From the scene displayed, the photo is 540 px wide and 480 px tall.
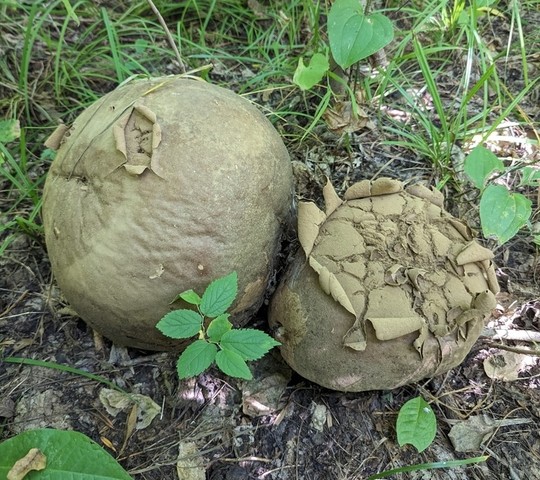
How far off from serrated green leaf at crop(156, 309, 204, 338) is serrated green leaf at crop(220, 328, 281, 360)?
10 centimetres

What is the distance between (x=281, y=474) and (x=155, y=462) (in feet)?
1.50

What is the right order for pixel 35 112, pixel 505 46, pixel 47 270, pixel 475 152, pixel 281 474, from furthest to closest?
pixel 505 46
pixel 35 112
pixel 47 270
pixel 475 152
pixel 281 474

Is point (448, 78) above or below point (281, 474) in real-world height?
above

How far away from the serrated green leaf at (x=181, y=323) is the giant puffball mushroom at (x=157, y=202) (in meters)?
0.10

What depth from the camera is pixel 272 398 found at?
2.07m

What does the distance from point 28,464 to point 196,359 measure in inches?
23.3

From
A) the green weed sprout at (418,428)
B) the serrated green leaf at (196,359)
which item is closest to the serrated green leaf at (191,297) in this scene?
the serrated green leaf at (196,359)

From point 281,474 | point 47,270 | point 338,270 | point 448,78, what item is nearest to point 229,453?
point 281,474

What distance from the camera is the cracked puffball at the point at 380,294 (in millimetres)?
1758

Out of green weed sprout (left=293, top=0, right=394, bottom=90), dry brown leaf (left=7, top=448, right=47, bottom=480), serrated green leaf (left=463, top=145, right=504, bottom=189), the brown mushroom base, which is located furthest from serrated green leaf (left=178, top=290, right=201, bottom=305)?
serrated green leaf (left=463, top=145, right=504, bottom=189)

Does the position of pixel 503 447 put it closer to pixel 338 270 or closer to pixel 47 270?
pixel 338 270

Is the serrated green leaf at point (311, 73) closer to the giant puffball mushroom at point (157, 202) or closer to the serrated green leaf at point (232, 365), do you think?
the giant puffball mushroom at point (157, 202)

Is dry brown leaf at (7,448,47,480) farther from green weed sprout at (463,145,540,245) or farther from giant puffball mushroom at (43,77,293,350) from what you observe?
green weed sprout at (463,145,540,245)

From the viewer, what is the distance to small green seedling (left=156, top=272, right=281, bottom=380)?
1.68 metres
